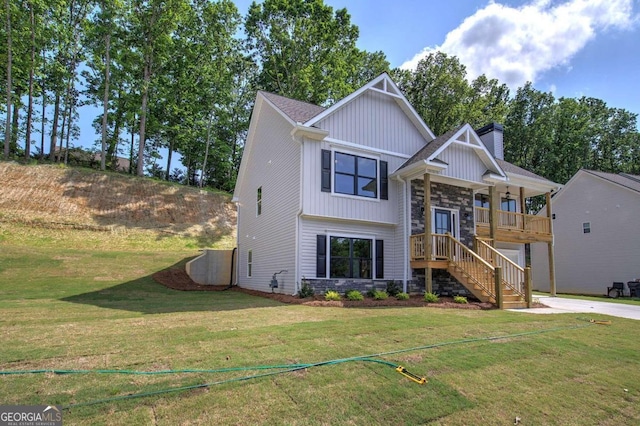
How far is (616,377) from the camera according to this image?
515 centimetres

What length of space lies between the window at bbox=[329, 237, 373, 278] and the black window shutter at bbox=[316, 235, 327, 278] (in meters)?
0.24

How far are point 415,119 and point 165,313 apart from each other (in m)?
Result: 11.3

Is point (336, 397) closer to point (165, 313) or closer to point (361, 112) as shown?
point (165, 313)

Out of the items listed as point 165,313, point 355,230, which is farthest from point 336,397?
point 355,230

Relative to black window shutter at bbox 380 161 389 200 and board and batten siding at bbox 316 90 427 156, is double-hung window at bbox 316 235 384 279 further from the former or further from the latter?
board and batten siding at bbox 316 90 427 156

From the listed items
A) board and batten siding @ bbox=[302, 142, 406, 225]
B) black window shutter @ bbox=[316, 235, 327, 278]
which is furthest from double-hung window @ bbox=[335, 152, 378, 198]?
black window shutter @ bbox=[316, 235, 327, 278]

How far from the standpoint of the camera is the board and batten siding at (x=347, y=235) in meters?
12.2

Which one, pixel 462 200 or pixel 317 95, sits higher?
pixel 317 95

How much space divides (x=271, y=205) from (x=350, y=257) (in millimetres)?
4039

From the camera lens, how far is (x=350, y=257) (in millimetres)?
13023

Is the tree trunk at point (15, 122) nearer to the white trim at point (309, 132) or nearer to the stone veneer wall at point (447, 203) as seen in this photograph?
the white trim at point (309, 132)

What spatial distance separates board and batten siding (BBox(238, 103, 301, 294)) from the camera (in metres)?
12.9

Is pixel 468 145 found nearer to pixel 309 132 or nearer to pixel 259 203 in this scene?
pixel 309 132

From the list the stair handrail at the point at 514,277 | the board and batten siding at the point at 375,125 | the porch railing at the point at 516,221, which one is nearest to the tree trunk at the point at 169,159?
the board and batten siding at the point at 375,125
